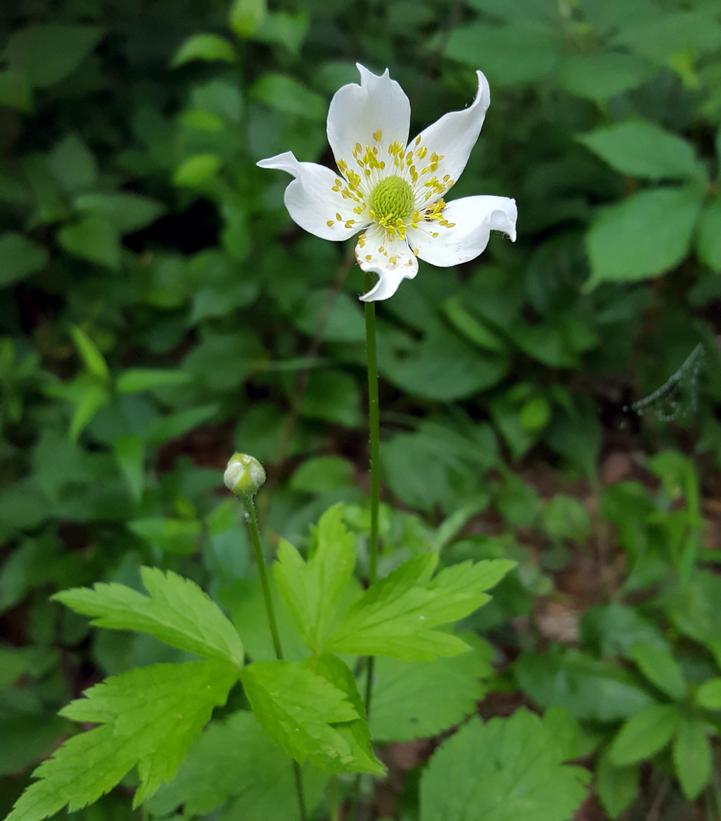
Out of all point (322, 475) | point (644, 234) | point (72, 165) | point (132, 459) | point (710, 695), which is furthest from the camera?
point (72, 165)

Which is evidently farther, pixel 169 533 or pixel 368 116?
pixel 169 533

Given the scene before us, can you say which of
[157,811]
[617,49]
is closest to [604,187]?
[617,49]

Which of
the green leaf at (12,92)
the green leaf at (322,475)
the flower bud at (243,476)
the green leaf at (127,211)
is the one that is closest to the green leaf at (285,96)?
the green leaf at (127,211)

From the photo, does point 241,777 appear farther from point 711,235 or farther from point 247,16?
point 247,16

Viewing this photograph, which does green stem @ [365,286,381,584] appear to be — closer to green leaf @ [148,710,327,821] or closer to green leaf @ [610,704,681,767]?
green leaf @ [148,710,327,821]

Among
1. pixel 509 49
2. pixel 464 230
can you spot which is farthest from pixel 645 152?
pixel 464 230

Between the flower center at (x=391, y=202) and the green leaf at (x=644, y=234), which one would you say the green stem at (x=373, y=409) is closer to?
the flower center at (x=391, y=202)

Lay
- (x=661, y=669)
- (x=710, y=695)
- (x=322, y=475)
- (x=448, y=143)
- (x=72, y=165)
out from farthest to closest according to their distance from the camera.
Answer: (x=72, y=165) < (x=322, y=475) < (x=661, y=669) < (x=710, y=695) < (x=448, y=143)
